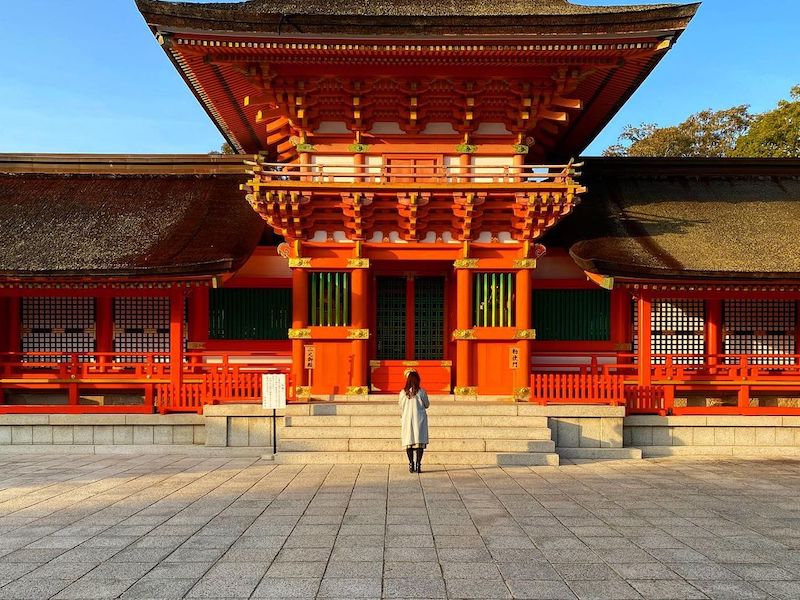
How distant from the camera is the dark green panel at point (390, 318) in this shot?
16859mm

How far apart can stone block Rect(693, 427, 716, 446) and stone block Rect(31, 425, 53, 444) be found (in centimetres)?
1496

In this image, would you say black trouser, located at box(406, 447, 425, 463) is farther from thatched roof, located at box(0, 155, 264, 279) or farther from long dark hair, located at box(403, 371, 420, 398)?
thatched roof, located at box(0, 155, 264, 279)

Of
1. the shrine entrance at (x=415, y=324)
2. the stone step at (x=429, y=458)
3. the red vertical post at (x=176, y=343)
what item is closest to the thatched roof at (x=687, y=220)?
the shrine entrance at (x=415, y=324)

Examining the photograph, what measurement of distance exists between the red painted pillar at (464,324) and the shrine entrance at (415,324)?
93 centimetres

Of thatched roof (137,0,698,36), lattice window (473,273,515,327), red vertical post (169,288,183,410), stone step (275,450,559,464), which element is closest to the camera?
stone step (275,450,559,464)

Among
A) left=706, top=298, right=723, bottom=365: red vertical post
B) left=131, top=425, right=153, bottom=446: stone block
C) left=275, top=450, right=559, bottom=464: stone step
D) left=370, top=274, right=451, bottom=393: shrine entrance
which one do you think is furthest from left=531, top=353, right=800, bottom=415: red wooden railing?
left=131, top=425, right=153, bottom=446: stone block

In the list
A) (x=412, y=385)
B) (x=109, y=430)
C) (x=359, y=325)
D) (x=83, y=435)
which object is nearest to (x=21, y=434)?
(x=83, y=435)

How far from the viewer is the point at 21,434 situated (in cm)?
1488

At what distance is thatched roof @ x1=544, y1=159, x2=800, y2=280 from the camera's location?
14.9 metres

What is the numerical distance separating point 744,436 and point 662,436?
198 cm

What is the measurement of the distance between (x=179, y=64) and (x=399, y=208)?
6337mm

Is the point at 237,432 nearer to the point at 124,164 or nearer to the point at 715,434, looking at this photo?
the point at 124,164

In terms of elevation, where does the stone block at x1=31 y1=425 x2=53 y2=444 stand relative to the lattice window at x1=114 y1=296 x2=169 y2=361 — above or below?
below

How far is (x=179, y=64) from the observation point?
15477mm
